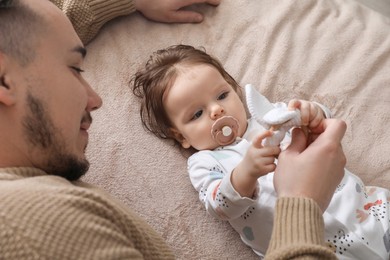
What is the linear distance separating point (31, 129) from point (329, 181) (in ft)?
1.76

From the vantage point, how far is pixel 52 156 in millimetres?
861

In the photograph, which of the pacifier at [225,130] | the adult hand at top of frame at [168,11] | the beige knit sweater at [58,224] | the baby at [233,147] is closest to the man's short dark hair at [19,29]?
the beige knit sweater at [58,224]

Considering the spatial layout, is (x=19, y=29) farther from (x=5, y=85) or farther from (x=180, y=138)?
(x=180, y=138)

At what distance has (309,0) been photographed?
1646 mm

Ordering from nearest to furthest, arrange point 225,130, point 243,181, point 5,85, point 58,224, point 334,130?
point 58,224, point 5,85, point 334,130, point 243,181, point 225,130

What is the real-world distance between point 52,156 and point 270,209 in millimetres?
555

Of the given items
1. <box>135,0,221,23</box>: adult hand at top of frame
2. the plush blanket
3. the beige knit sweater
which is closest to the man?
the beige knit sweater

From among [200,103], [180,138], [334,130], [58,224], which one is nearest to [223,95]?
[200,103]

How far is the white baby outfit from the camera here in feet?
3.65

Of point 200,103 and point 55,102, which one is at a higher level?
point 55,102

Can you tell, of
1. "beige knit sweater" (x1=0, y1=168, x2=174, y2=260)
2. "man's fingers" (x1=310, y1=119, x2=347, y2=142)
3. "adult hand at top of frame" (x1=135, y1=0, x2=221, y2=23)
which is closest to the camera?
"beige knit sweater" (x1=0, y1=168, x2=174, y2=260)

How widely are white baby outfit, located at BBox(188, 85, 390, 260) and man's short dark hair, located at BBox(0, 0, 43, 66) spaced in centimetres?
52

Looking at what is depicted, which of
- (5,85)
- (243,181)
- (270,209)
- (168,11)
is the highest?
(5,85)

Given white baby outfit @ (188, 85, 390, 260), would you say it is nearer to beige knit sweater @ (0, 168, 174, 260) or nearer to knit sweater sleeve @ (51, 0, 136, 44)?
beige knit sweater @ (0, 168, 174, 260)
